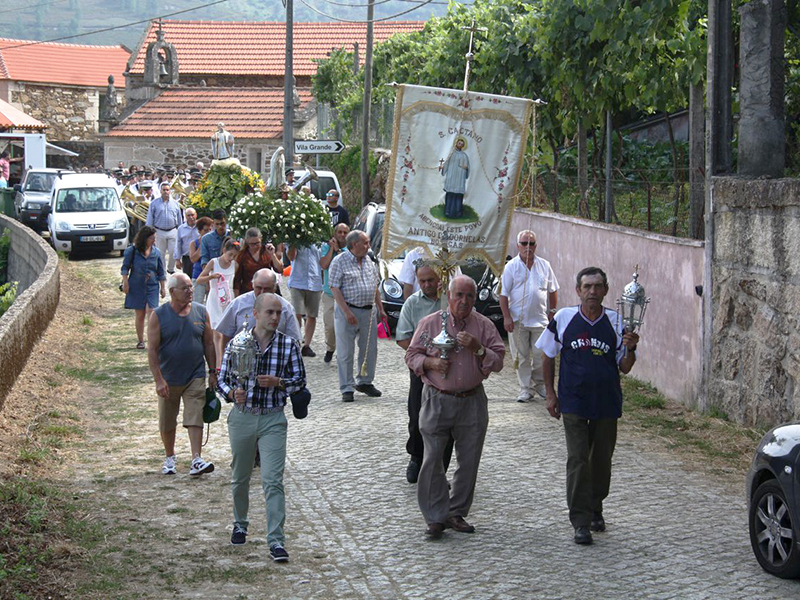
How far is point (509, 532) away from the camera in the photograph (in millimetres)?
8320

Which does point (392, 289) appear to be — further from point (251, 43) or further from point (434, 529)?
Result: point (251, 43)

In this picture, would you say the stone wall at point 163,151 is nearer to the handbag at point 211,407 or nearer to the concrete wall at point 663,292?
the concrete wall at point 663,292

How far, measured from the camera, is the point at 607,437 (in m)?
8.23

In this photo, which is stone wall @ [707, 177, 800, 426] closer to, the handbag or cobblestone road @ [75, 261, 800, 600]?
cobblestone road @ [75, 261, 800, 600]

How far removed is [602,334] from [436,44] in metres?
22.6

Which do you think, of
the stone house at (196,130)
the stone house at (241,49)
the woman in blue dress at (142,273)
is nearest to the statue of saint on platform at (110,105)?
the stone house at (241,49)

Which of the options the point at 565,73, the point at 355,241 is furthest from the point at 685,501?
the point at 565,73

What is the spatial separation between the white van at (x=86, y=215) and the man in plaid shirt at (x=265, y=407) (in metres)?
23.1

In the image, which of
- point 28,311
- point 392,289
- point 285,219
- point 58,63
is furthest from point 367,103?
point 58,63

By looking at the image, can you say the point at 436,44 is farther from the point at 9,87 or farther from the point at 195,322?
the point at 9,87

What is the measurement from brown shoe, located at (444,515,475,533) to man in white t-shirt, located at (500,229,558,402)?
492 cm

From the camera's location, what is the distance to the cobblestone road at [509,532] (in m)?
7.22

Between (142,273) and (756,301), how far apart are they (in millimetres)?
7967

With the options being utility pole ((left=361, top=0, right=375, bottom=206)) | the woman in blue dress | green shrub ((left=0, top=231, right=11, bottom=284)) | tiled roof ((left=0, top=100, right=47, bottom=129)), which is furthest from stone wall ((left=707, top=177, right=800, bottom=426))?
tiled roof ((left=0, top=100, right=47, bottom=129))
